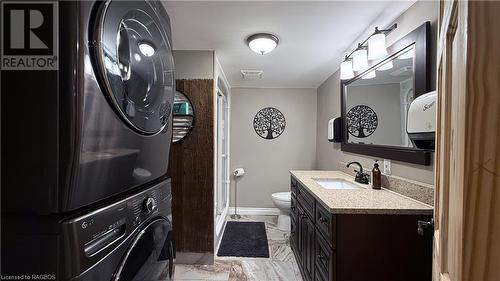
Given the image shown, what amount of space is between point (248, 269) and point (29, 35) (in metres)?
2.43

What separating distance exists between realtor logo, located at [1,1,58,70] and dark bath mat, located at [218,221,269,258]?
2.59m

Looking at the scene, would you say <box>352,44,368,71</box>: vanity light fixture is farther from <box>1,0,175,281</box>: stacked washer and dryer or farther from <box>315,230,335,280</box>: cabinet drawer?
<box>1,0,175,281</box>: stacked washer and dryer

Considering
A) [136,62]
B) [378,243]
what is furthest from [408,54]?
[136,62]

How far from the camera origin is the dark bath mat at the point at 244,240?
8.86ft

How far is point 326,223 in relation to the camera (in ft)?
4.80

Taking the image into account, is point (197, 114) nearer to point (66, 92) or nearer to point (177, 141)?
point (177, 141)

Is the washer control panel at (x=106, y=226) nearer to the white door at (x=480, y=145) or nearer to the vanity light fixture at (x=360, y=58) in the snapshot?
the white door at (x=480, y=145)

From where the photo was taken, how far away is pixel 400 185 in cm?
171

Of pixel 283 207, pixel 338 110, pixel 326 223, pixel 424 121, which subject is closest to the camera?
pixel 424 121

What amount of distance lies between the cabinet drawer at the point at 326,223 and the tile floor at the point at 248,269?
0.96 metres

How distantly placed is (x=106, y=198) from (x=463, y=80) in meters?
0.85

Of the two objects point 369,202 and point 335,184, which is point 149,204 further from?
point 335,184

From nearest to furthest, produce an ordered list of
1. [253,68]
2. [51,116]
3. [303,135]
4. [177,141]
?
[51,116]
[177,141]
[253,68]
[303,135]

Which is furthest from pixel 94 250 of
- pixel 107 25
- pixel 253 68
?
pixel 253 68
